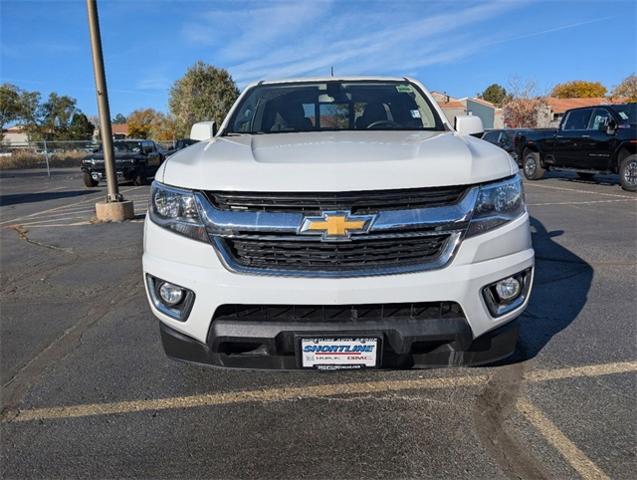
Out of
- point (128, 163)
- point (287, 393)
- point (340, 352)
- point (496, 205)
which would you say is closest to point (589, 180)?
point (496, 205)

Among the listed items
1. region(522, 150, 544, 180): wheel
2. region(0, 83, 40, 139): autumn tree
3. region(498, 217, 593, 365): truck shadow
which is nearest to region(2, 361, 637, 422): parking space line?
region(498, 217, 593, 365): truck shadow

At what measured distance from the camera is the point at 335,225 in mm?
2201

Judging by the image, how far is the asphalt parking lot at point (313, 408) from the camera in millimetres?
2227

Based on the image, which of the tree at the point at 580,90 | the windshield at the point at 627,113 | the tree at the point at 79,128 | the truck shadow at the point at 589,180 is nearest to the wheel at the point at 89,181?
the truck shadow at the point at 589,180

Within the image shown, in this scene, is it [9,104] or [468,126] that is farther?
[9,104]

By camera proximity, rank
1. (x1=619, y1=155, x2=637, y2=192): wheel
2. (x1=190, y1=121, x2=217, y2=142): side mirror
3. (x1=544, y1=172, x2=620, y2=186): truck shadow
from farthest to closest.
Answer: (x1=544, y1=172, x2=620, y2=186): truck shadow, (x1=619, y1=155, x2=637, y2=192): wheel, (x1=190, y1=121, x2=217, y2=142): side mirror

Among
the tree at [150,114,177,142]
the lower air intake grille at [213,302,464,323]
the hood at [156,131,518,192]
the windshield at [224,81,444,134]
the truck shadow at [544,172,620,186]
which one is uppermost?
the tree at [150,114,177,142]

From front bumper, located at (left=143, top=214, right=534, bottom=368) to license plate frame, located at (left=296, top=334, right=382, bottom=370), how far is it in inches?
1.1

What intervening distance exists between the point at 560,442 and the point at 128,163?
16.5 metres

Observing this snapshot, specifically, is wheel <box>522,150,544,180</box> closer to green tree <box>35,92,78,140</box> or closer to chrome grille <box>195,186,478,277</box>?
chrome grille <box>195,186,478,277</box>

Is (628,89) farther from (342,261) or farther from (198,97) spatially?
(342,261)

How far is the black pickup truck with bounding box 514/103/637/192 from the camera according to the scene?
37.4 feet

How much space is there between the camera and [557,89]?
84.2m

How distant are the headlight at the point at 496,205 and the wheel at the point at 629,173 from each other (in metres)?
10.9
